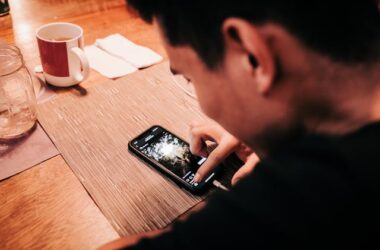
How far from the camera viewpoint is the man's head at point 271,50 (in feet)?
1.13

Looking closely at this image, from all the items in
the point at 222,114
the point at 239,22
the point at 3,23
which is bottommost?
the point at 3,23

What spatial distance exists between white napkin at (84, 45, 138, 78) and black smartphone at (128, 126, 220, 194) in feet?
0.76

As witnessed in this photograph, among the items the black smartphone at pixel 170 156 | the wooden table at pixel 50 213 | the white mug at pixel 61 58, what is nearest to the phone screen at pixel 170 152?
the black smartphone at pixel 170 156

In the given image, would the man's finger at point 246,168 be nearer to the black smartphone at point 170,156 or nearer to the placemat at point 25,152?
the black smartphone at point 170,156

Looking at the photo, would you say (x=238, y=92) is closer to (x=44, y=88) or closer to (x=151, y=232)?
(x=151, y=232)

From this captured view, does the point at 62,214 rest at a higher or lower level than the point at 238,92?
lower

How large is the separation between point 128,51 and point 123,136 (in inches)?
13.3

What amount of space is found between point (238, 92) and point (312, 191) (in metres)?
0.14

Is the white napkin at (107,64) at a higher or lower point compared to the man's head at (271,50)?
lower

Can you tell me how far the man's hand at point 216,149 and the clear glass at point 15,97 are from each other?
0.31 meters

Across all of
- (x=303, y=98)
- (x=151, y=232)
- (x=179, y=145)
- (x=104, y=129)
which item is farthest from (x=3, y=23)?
(x=303, y=98)

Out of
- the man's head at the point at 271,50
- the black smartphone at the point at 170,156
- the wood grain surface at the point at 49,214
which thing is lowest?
the wood grain surface at the point at 49,214

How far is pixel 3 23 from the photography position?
102 cm

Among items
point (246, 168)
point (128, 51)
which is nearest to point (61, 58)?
point (128, 51)
